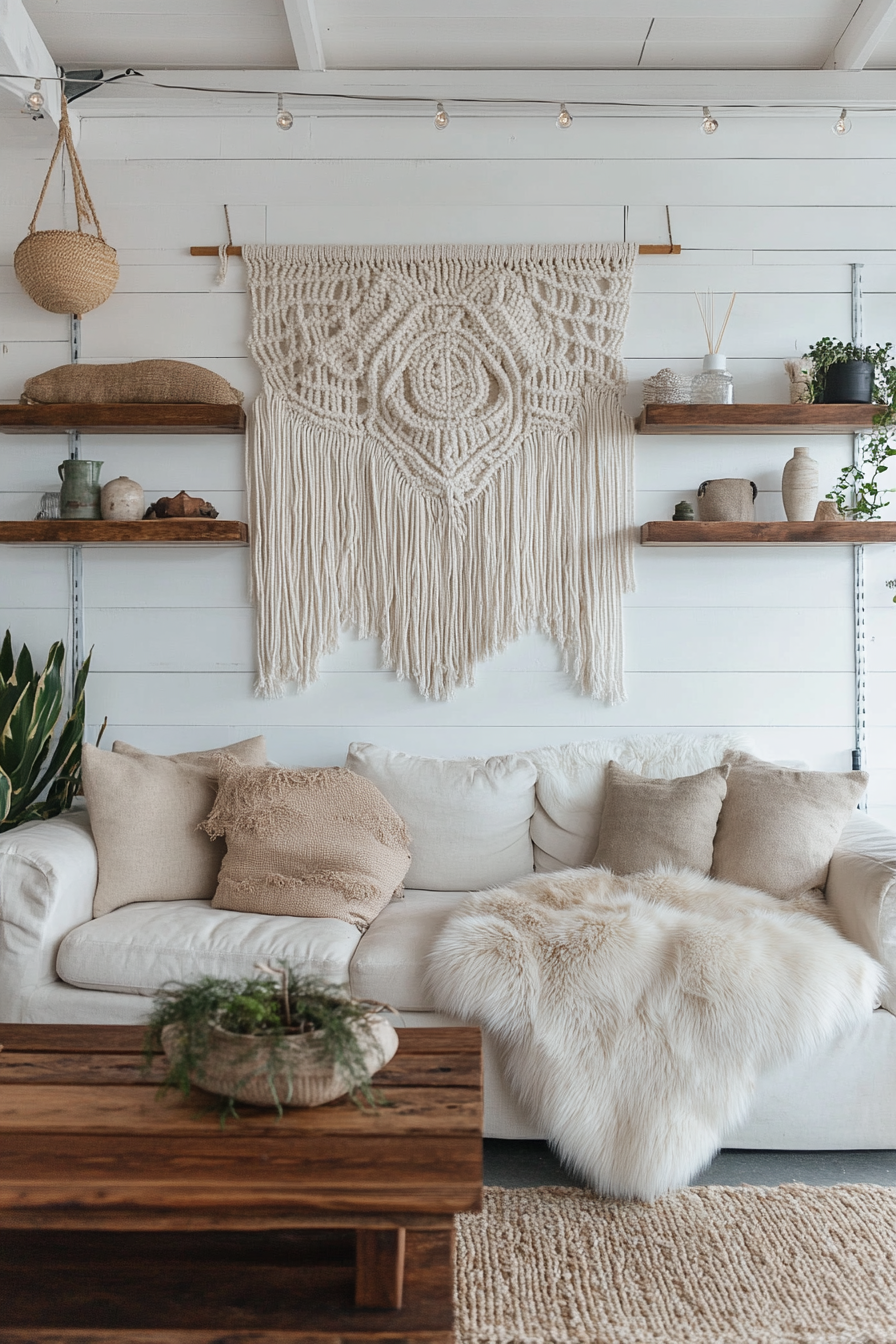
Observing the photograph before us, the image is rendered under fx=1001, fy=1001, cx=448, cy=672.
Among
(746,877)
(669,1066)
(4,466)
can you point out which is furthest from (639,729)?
(4,466)

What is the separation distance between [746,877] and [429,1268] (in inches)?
52.5

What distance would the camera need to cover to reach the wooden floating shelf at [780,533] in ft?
9.12

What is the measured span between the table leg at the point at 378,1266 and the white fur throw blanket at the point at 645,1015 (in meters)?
0.73

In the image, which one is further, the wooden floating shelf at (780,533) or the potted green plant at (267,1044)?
the wooden floating shelf at (780,533)

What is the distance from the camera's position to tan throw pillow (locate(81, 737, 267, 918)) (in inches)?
94.5

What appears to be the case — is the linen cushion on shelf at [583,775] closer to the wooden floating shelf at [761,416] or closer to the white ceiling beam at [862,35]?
the wooden floating shelf at [761,416]

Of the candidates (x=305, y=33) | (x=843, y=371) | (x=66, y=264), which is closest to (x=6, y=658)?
(x=66, y=264)

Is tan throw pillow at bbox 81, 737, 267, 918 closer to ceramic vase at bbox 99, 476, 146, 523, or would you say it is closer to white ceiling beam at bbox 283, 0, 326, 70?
ceramic vase at bbox 99, 476, 146, 523

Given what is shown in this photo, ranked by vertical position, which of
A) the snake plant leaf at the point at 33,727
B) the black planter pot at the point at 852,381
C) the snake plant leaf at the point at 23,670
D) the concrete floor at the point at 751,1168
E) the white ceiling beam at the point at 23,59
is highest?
the white ceiling beam at the point at 23,59

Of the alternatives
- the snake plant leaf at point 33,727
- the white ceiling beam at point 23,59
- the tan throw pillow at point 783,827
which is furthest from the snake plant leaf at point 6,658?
the tan throw pillow at point 783,827

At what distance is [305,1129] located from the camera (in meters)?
1.30

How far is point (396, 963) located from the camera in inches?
82.7

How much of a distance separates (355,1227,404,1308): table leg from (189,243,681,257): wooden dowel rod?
2.65 m

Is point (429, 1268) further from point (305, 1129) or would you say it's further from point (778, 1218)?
point (778, 1218)
